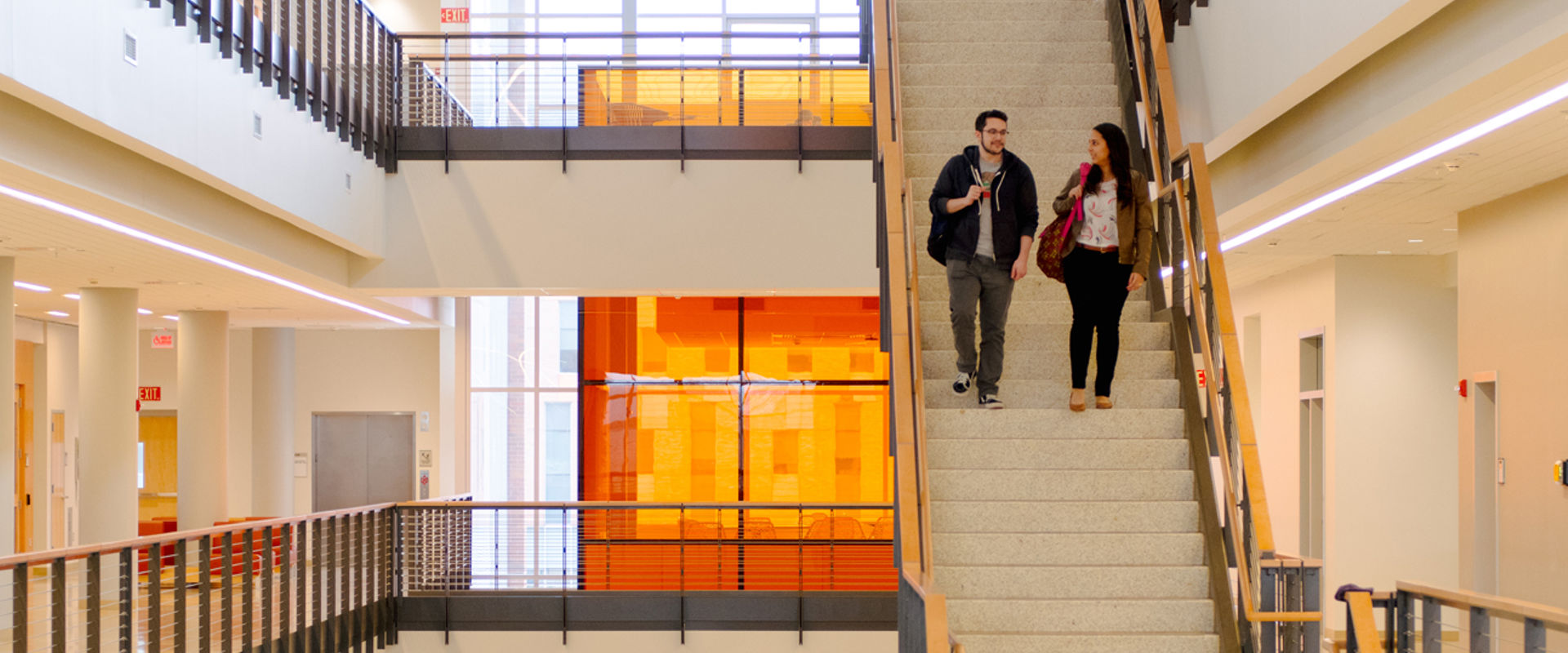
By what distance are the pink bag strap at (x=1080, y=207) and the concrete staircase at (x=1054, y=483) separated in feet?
2.50

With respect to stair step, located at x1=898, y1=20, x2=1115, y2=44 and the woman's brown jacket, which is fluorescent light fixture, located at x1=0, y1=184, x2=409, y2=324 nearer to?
stair step, located at x1=898, y1=20, x2=1115, y2=44

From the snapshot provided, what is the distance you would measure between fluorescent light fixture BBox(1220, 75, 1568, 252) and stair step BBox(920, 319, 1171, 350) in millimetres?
1627

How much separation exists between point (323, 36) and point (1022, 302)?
613 cm

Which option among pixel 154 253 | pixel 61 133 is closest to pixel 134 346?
pixel 154 253

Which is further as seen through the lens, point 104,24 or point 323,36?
point 323,36

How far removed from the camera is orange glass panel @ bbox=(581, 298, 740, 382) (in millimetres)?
14141

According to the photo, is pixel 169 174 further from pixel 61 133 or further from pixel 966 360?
pixel 966 360

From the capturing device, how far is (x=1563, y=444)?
7566 millimetres

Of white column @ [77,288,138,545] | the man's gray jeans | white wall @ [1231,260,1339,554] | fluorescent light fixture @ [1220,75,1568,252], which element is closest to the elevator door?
white column @ [77,288,138,545]

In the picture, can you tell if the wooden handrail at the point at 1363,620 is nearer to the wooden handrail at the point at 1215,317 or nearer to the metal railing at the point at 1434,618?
the metal railing at the point at 1434,618

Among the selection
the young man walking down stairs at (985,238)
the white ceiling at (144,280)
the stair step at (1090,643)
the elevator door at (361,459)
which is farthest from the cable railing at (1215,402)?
the elevator door at (361,459)

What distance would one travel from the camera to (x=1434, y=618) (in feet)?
16.3

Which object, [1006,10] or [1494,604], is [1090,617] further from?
[1006,10]

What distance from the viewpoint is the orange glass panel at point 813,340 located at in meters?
14.0
